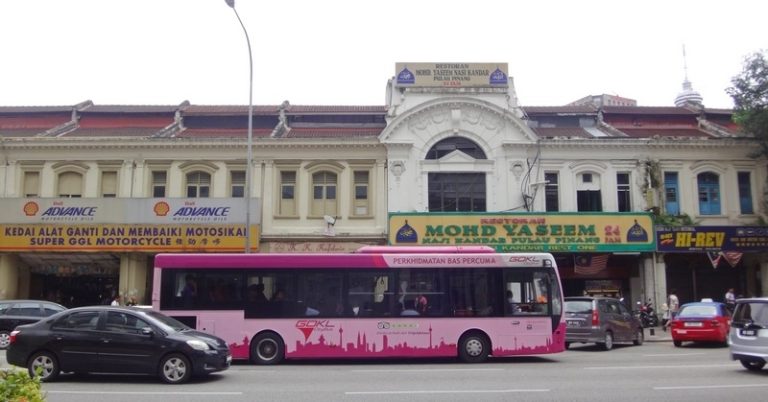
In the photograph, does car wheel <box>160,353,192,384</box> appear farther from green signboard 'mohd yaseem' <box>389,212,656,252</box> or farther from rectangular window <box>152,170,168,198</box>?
rectangular window <box>152,170,168,198</box>

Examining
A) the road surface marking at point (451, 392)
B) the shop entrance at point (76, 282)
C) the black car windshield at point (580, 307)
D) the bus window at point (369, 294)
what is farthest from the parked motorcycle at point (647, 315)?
the shop entrance at point (76, 282)

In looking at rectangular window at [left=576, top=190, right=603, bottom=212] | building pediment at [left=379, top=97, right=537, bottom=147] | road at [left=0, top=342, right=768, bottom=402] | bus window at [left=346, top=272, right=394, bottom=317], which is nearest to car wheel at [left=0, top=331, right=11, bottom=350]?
road at [left=0, top=342, right=768, bottom=402]

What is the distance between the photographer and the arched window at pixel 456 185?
2822 centimetres

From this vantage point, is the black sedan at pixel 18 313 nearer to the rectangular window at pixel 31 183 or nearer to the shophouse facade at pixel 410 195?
the shophouse facade at pixel 410 195

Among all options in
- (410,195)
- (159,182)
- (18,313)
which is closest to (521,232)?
(410,195)

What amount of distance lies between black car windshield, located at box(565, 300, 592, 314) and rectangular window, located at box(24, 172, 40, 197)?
23.4 meters

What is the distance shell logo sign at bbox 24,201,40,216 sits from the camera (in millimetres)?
27312

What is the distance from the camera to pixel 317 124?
31656 mm

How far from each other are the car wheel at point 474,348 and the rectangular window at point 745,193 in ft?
62.5

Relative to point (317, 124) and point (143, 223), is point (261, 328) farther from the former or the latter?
point (317, 124)

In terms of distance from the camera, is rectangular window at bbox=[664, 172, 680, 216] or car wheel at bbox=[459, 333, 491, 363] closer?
car wheel at bbox=[459, 333, 491, 363]

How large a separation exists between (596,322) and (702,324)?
3.72 meters

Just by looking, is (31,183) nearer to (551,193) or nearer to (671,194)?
(551,193)

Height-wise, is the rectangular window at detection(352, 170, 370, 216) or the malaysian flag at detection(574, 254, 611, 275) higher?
the rectangular window at detection(352, 170, 370, 216)
